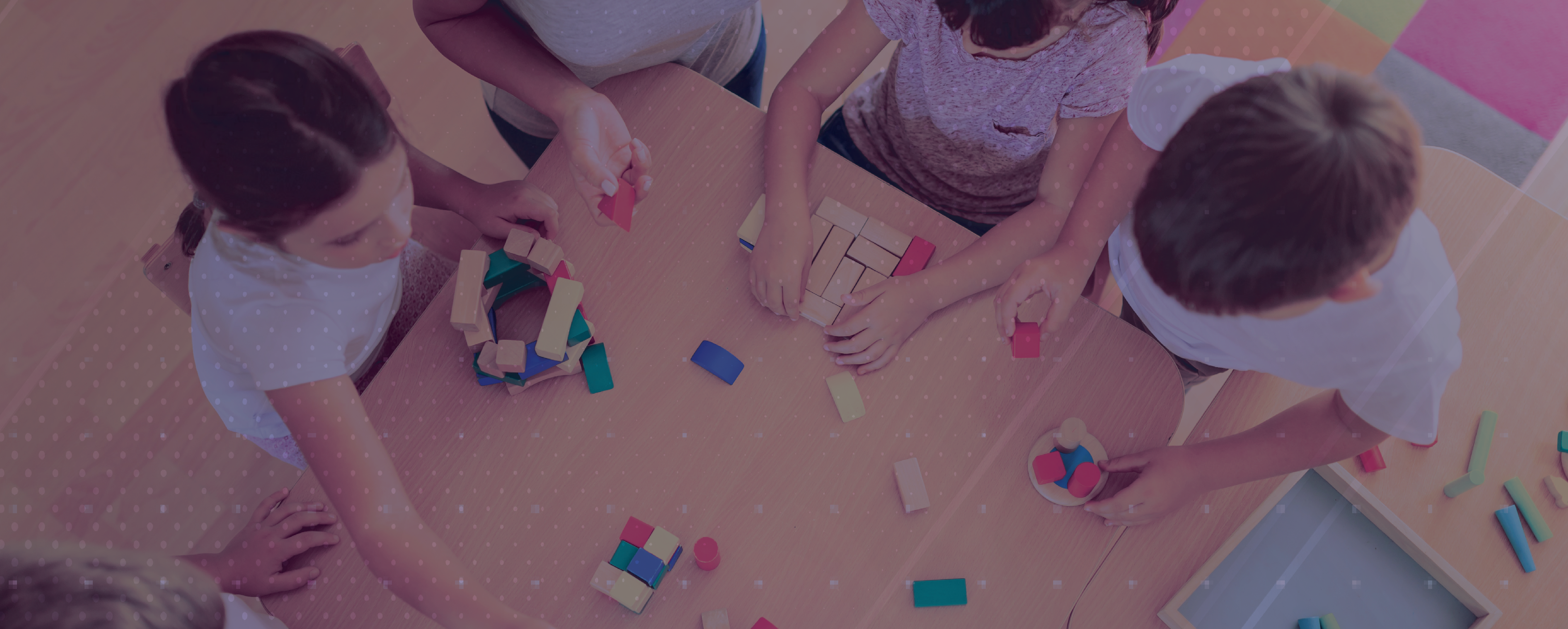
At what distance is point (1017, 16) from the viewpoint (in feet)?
2.01

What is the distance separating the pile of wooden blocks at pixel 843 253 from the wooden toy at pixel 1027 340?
0.39 ft

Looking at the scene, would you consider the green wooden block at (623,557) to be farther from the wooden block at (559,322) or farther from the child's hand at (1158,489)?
the child's hand at (1158,489)

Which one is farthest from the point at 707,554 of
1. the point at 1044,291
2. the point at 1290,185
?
the point at 1290,185

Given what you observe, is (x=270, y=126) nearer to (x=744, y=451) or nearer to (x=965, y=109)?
(x=744, y=451)

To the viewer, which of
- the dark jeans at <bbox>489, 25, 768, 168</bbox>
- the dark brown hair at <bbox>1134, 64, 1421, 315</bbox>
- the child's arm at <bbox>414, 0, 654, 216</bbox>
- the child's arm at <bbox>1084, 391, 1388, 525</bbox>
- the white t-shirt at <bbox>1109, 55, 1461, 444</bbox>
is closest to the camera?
the dark brown hair at <bbox>1134, 64, 1421, 315</bbox>

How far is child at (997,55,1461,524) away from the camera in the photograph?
0.41m

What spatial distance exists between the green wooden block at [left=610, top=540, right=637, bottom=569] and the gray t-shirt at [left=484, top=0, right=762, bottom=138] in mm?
505

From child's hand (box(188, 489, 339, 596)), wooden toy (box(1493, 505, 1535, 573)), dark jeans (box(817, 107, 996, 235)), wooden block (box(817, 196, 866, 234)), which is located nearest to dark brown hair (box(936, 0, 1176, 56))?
wooden block (box(817, 196, 866, 234))

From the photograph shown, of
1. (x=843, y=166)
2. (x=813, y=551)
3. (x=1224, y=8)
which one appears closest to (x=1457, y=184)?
(x=1224, y=8)

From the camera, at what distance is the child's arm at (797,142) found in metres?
0.73

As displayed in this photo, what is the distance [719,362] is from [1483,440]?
2.40ft

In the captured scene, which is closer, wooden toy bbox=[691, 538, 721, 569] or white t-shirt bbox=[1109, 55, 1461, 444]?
white t-shirt bbox=[1109, 55, 1461, 444]

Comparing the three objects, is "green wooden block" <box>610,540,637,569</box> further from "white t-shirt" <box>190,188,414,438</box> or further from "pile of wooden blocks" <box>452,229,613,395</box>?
"white t-shirt" <box>190,188,414,438</box>

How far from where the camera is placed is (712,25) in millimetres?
808
